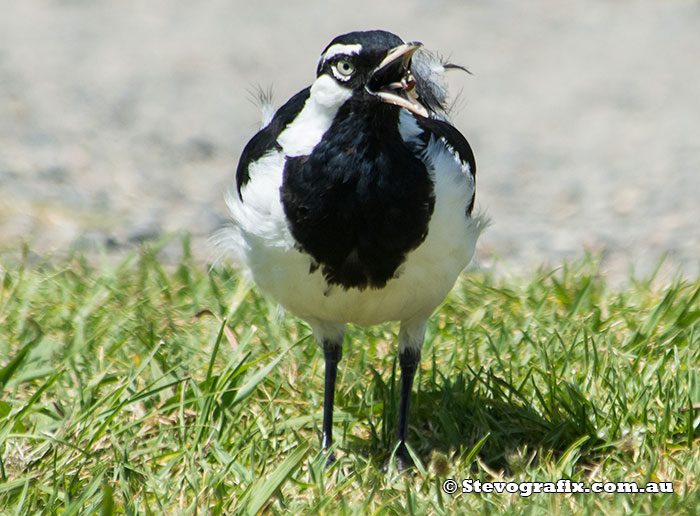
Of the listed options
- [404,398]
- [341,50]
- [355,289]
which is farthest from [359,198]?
[404,398]

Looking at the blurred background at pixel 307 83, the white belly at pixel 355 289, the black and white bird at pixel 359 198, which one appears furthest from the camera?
the blurred background at pixel 307 83

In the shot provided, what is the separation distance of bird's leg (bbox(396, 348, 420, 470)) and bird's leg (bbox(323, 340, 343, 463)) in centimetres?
21

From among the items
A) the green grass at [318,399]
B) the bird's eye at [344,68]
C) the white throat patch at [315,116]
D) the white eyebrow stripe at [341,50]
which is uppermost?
the white eyebrow stripe at [341,50]

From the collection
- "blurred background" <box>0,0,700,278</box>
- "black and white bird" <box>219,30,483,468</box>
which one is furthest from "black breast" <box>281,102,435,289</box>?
"blurred background" <box>0,0,700,278</box>

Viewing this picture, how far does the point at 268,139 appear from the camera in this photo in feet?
9.71

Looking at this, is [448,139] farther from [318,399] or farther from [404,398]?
[318,399]

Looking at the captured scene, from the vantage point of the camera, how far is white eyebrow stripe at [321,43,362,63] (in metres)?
2.54

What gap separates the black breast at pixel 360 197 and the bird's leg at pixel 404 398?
0.52 metres

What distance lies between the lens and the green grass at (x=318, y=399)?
8.76 ft

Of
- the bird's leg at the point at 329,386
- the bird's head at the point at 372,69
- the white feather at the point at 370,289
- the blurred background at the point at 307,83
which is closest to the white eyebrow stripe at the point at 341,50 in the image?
the bird's head at the point at 372,69

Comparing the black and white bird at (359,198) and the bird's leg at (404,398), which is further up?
the black and white bird at (359,198)

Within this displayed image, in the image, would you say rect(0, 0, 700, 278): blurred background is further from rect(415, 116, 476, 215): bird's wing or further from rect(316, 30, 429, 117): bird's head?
rect(316, 30, 429, 117): bird's head

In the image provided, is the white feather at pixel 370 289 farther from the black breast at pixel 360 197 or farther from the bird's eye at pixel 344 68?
the bird's eye at pixel 344 68

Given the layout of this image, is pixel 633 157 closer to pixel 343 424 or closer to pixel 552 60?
pixel 552 60
